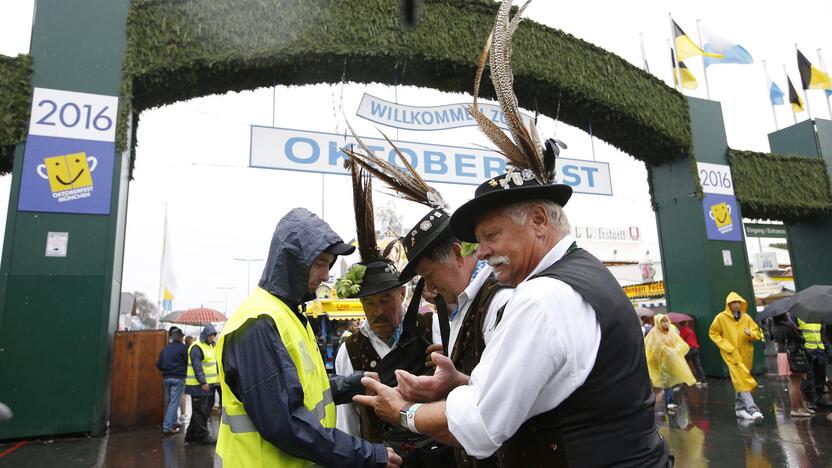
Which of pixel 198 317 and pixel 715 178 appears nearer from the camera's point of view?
pixel 715 178

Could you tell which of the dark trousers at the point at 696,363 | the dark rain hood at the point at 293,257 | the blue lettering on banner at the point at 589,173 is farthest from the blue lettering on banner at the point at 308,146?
the dark trousers at the point at 696,363

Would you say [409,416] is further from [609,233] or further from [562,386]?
[609,233]

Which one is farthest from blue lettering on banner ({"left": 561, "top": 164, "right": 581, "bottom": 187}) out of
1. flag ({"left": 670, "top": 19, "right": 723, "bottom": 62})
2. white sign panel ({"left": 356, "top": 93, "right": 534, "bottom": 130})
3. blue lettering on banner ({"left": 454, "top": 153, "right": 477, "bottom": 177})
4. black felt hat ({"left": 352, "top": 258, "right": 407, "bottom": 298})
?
black felt hat ({"left": 352, "top": 258, "right": 407, "bottom": 298})

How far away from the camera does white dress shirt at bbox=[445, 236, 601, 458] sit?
44.7 inches

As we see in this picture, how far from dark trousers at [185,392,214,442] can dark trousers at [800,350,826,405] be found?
8.44 metres

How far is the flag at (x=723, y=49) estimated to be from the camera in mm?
13586

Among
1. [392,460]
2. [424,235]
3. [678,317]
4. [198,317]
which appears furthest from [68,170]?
[678,317]

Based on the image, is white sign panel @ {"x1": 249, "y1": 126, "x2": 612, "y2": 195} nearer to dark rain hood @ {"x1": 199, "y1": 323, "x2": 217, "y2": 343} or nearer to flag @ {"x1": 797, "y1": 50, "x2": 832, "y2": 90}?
dark rain hood @ {"x1": 199, "y1": 323, "x2": 217, "y2": 343}

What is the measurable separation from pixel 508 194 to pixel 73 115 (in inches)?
305

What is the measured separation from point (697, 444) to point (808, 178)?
11.2 m

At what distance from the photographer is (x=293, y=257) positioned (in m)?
2.11

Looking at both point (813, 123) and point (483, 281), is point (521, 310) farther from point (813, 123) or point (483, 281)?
point (813, 123)

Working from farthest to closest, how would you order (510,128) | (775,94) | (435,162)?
(775,94), (435,162), (510,128)

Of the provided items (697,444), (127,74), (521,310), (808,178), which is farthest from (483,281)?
(808,178)
